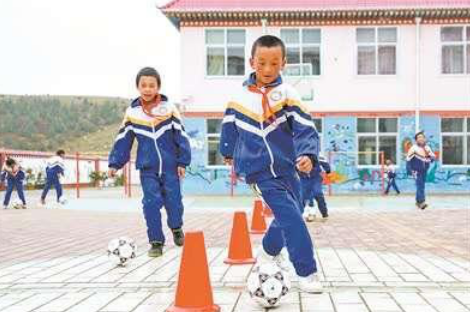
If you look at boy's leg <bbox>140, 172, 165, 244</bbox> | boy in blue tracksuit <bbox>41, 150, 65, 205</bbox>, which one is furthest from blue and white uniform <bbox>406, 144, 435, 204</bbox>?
boy in blue tracksuit <bbox>41, 150, 65, 205</bbox>

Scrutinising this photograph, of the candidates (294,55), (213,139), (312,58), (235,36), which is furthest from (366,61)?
(213,139)

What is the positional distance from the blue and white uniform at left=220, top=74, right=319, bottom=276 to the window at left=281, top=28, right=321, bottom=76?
20372mm

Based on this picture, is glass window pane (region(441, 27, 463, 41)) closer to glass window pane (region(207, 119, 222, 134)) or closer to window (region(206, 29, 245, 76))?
window (region(206, 29, 245, 76))

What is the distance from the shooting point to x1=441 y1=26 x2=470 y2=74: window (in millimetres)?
25453

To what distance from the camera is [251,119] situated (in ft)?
17.9

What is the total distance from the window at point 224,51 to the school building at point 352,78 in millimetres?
38

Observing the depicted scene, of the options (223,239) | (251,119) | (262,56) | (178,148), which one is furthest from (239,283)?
(223,239)

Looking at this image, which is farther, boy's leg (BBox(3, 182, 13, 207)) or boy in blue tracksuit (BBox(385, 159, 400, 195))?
boy in blue tracksuit (BBox(385, 159, 400, 195))

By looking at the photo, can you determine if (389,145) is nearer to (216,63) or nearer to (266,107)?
(216,63)

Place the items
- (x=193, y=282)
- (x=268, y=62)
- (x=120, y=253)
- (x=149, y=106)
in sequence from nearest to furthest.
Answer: (x=193, y=282) < (x=268, y=62) < (x=120, y=253) < (x=149, y=106)

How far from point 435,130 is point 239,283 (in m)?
21.1

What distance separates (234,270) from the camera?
20.9 feet

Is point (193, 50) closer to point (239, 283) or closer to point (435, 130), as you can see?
point (435, 130)

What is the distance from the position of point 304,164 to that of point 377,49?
21505 millimetres
